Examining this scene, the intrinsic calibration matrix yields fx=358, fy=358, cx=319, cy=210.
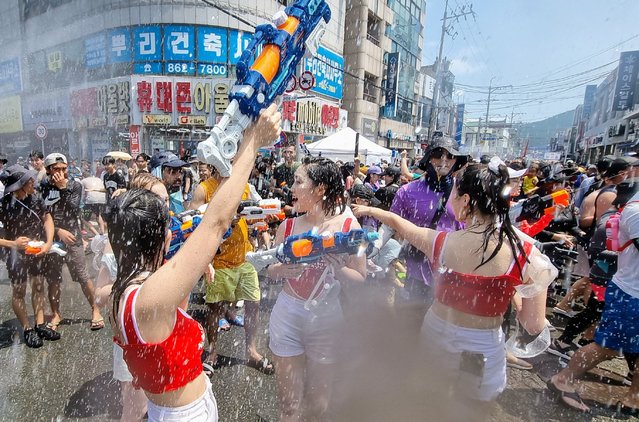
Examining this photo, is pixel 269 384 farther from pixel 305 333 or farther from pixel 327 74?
pixel 327 74

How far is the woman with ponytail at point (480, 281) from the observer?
1759 millimetres

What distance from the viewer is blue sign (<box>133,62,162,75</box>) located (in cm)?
1683

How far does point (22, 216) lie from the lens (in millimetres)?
3609

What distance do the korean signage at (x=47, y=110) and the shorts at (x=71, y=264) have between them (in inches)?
877

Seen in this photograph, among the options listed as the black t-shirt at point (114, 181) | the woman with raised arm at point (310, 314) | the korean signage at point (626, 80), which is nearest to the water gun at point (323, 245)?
the woman with raised arm at point (310, 314)

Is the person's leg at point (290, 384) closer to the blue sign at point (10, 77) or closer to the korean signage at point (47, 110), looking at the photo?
the korean signage at point (47, 110)

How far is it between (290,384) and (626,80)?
29.1m

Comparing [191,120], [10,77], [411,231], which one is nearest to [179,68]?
[191,120]

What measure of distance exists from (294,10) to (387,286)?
2459mm

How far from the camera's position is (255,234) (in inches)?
243

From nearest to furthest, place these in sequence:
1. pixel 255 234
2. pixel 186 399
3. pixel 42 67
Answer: pixel 186 399
pixel 255 234
pixel 42 67

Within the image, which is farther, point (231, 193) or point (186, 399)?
point (186, 399)

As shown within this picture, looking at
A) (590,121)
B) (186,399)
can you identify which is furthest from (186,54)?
(590,121)

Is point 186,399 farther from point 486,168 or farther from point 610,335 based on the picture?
point 610,335
